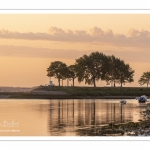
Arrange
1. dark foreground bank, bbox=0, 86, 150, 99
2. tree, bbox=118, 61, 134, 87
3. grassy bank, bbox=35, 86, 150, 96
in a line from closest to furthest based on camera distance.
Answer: dark foreground bank, bbox=0, 86, 150, 99, grassy bank, bbox=35, 86, 150, 96, tree, bbox=118, 61, 134, 87

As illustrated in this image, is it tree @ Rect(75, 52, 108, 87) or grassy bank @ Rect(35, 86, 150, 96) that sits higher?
tree @ Rect(75, 52, 108, 87)

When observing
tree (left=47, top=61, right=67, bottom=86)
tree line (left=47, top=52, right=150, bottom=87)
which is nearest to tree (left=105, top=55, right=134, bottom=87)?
tree line (left=47, top=52, right=150, bottom=87)

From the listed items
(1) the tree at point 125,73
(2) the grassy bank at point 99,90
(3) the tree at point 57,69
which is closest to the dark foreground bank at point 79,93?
(2) the grassy bank at point 99,90

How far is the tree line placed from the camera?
14775cm

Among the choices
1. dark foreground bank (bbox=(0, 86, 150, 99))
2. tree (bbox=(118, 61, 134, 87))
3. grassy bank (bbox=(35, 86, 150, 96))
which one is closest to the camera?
dark foreground bank (bbox=(0, 86, 150, 99))

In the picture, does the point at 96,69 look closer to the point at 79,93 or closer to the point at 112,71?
the point at 112,71

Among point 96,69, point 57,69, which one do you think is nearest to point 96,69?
point 96,69

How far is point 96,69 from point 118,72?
7.33 m

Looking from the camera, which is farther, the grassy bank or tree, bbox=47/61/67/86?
tree, bbox=47/61/67/86

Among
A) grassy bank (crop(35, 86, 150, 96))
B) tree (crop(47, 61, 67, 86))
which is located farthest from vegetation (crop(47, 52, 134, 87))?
grassy bank (crop(35, 86, 150, 96))

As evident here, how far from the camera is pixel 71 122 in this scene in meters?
49.8

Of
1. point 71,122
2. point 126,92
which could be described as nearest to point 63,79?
point 126,92

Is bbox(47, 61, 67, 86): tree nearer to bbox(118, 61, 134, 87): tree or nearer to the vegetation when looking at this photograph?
the vegetation
